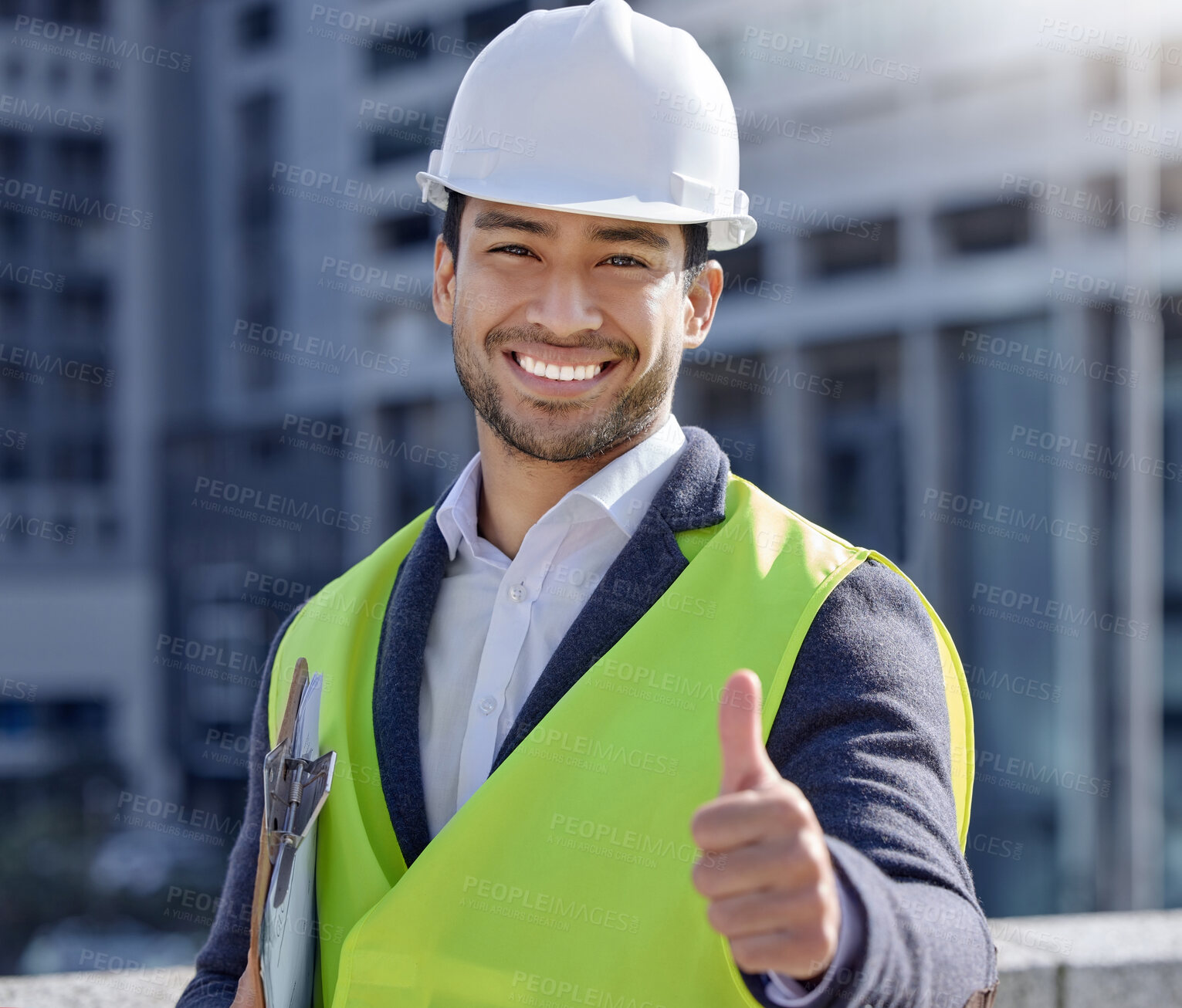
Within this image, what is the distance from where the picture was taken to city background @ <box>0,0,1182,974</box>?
17.6 metres

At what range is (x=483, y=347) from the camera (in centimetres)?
199

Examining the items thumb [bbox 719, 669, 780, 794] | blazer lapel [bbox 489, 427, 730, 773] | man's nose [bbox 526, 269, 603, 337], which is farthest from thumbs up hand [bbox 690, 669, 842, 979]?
man's nose [bbox 526, 269, 603, 337]

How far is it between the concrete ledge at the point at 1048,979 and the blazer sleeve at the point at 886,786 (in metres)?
0.98

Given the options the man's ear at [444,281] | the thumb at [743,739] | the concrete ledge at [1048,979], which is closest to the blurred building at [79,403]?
the concrete ledge at [1048,979]

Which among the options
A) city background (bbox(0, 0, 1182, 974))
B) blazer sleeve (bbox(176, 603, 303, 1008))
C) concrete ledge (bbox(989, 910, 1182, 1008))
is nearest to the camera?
blazer sleeve (bbox(176, 603, 303, 1008))

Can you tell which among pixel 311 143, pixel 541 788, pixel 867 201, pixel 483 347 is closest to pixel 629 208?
pixel 483 347

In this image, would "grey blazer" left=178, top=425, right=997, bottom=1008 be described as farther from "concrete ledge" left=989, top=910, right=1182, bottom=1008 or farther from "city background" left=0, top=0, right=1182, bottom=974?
"city background" left=0, top=0, right=1182, bottom=974

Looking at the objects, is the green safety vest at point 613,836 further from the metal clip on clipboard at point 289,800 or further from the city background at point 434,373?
the city background at point 434,373

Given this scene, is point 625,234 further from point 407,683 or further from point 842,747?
point 842,747

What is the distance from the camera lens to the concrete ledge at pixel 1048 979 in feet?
7.61

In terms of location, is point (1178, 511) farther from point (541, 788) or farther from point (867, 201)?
point (541, 788)

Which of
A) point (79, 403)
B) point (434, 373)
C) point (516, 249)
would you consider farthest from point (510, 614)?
point (79, 403)

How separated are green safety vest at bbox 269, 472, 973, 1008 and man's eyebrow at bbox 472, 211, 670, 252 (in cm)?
51

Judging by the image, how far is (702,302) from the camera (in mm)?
2129
